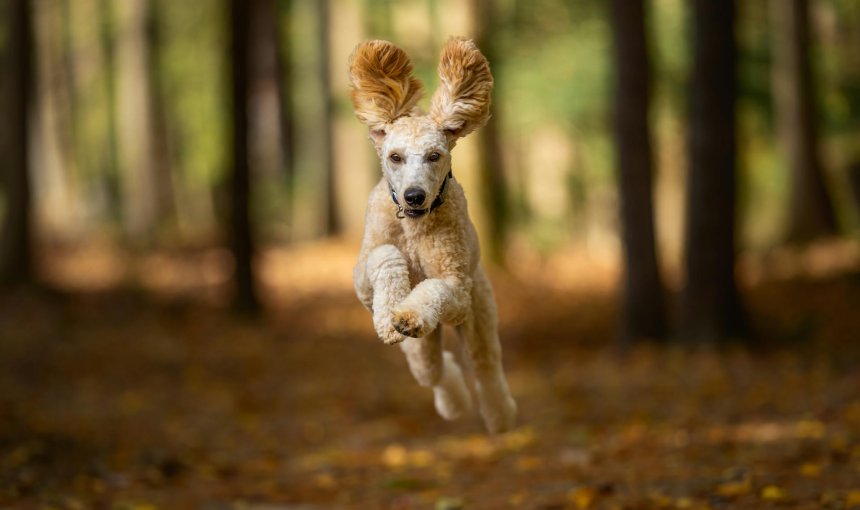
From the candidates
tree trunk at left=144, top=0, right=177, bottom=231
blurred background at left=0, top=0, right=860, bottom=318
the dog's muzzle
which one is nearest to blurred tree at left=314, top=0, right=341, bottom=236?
blurred background at left=0, top=0, right=860, bottom=318

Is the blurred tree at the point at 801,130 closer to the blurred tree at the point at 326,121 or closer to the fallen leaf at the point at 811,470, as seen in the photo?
the blurred tree at the point at 326,121

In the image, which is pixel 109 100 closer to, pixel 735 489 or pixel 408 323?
pixel 735 489

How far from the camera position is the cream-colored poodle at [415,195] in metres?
4.53

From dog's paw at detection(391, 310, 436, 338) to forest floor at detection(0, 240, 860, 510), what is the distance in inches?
139

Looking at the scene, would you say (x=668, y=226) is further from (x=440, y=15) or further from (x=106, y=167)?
(x=106, y=167)

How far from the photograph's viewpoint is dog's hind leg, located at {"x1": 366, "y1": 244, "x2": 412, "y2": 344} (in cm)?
452

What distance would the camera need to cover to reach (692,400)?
11.5 metres

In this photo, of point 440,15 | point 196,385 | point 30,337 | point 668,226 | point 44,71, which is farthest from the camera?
point 44,71

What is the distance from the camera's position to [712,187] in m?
13.5

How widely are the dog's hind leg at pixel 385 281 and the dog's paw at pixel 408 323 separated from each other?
0.11 meters

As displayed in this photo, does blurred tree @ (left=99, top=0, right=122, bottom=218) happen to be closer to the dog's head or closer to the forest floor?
the forest floor

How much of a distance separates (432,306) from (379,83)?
3.44ft

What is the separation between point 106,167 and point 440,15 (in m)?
24.5

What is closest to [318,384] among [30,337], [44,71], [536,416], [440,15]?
[536,416]
